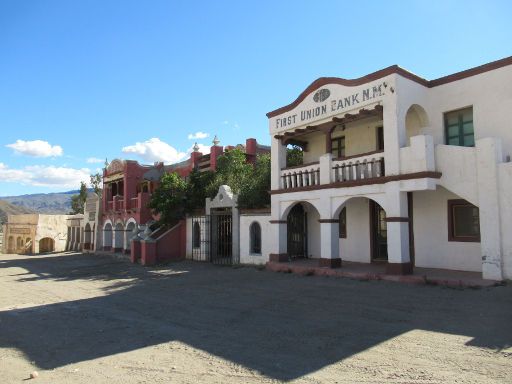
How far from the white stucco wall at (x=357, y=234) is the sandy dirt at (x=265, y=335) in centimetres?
321

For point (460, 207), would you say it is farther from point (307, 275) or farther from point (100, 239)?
point (100, 239)

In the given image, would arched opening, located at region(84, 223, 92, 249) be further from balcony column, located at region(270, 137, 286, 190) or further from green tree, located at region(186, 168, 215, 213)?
balcony column, located at region(270, 137, 286, 190)

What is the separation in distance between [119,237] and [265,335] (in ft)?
71.1

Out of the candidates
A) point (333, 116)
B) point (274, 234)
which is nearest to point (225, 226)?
point (274, 234)

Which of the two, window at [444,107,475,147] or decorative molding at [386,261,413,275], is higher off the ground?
window at [444,107,475,147]

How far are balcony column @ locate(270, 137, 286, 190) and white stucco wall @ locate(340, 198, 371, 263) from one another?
8.95 feet

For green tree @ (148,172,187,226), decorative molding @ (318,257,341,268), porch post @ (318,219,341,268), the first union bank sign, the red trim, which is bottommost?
decorative molding @ (318,257,341,268)

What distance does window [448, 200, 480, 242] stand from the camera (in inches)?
435

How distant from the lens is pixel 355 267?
12.7 metres

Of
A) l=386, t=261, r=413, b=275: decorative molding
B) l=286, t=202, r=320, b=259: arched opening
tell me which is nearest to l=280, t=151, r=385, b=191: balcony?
l=286, t=202, r=320, b=259: arched opening

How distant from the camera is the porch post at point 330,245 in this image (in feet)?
41.4

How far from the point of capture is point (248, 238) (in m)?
16.0

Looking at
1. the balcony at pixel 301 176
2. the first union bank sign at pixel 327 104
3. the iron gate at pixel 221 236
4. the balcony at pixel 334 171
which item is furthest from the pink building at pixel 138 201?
the balcony at pixel 334 171

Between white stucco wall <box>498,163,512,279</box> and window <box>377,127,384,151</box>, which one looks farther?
window <box>377,127,384,151</box>
